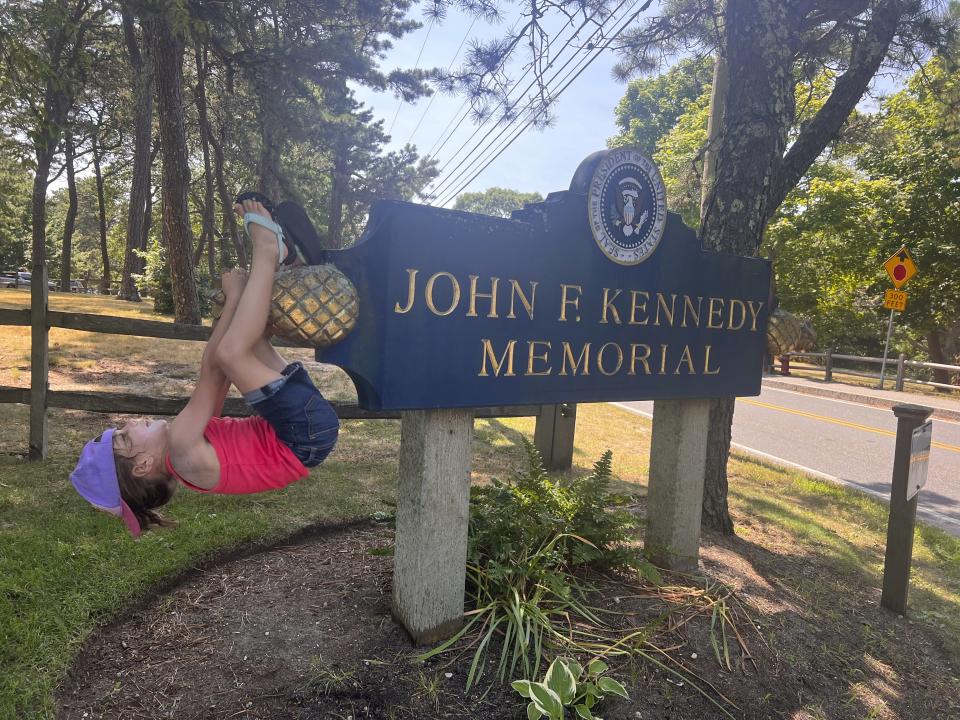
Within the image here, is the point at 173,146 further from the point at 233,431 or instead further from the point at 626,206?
the point at 233,431

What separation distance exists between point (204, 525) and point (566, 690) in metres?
2.53

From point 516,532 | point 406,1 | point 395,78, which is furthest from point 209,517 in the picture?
point 395,78

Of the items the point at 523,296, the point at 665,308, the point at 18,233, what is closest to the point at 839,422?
the point at 665,308

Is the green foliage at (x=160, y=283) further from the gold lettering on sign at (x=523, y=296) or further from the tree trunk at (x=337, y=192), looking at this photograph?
the tree trunk at (x=337, y=192)

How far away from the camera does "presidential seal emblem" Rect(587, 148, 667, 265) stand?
256cm

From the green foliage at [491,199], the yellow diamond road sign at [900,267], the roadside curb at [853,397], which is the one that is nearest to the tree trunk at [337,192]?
the roadside curb at [853,397]

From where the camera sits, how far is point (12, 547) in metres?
3.16

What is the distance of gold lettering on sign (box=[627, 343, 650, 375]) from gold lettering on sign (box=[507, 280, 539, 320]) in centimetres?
63

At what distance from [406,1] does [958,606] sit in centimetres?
1113

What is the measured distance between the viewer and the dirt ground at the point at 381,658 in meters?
2.20

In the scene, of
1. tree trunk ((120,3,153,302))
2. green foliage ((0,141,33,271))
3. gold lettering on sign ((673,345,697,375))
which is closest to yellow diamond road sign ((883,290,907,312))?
gold lettering on sign ((673,345,697,375))

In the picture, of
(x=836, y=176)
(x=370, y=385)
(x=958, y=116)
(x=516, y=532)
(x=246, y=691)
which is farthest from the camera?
(x=836, y=176)

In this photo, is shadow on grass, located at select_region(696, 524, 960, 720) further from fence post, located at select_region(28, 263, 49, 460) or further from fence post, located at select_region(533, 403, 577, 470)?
fence post, located at select_region(28, 263, 49, 460)

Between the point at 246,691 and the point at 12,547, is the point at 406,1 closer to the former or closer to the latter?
the point at 12,547
